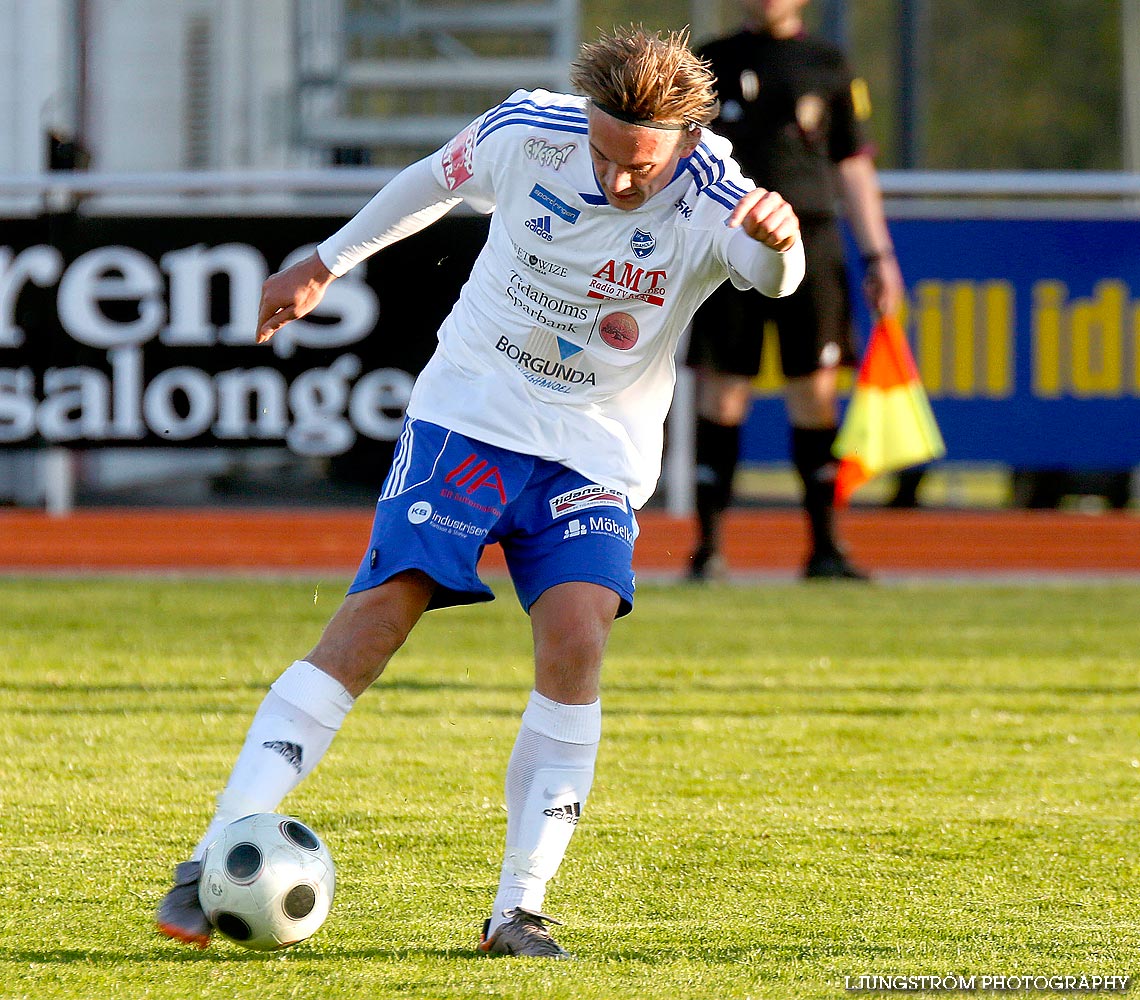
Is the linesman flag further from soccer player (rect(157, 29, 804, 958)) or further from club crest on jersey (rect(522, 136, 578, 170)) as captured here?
club crest on jersey (rect(522, 136, 578, 170))

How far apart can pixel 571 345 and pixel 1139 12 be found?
1390 inches

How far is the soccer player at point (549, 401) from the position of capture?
9.95 feet

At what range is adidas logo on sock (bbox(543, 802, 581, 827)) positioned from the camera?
3.10 metres

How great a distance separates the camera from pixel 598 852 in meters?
3.65

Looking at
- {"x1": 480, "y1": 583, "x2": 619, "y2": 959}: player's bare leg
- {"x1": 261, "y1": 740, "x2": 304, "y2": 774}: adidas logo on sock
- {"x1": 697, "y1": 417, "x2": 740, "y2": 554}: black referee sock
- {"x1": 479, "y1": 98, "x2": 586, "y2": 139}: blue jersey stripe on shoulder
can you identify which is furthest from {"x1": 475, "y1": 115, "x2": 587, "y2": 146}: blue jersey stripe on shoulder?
{"x1": 697, "y1": 417, "x2": 740, "y2": 554}: black referee sock

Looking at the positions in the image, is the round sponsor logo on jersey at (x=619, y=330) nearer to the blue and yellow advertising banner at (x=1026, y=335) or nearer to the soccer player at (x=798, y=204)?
the soccer player at (x=798, y=204)

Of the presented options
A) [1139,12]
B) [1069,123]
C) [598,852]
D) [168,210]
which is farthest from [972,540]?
[1069,123]

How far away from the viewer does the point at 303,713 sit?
9.91ft

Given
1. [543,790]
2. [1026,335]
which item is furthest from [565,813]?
[1026,335]

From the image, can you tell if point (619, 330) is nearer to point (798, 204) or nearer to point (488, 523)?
point (488, 523)

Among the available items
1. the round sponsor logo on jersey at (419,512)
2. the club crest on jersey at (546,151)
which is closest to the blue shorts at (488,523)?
the round sponsor logo on jersey at (419,512)

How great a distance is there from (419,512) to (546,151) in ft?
2.40

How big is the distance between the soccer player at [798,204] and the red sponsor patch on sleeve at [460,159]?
12.8 feet

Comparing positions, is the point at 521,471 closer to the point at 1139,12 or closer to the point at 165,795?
the point at 165,795
